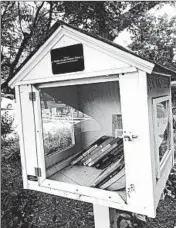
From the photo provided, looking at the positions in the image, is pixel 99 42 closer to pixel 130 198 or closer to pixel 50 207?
pixel 130 198

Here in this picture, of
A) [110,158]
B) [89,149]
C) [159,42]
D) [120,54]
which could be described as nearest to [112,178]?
[110,158]

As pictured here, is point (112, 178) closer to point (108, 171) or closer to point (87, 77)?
point (108, 171)

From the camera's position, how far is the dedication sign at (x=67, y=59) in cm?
123

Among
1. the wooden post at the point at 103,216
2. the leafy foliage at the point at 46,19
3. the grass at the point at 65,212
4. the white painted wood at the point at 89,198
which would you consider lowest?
the grass at the point at 65,212

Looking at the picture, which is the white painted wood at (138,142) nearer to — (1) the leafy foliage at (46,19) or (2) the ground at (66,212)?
(2) the ground at (66,212)

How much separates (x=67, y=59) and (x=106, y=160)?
0.81m

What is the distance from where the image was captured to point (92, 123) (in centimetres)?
192

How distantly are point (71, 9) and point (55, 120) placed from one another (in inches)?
88.0

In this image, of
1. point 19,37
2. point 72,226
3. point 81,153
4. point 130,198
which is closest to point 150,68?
point 130,198

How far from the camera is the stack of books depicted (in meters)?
1.38

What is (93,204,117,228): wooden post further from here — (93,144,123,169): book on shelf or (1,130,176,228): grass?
(1,130,176,228): grass

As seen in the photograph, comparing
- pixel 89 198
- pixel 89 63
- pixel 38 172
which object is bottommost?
pixel 89 198

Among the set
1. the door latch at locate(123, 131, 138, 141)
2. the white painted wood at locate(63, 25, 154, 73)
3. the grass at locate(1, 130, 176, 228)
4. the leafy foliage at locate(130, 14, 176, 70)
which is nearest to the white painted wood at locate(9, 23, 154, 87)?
the white painted wood at locate(63, 25, 154, 73)

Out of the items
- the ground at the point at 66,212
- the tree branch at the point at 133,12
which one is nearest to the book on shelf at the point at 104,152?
the ground at the point at 66,212
